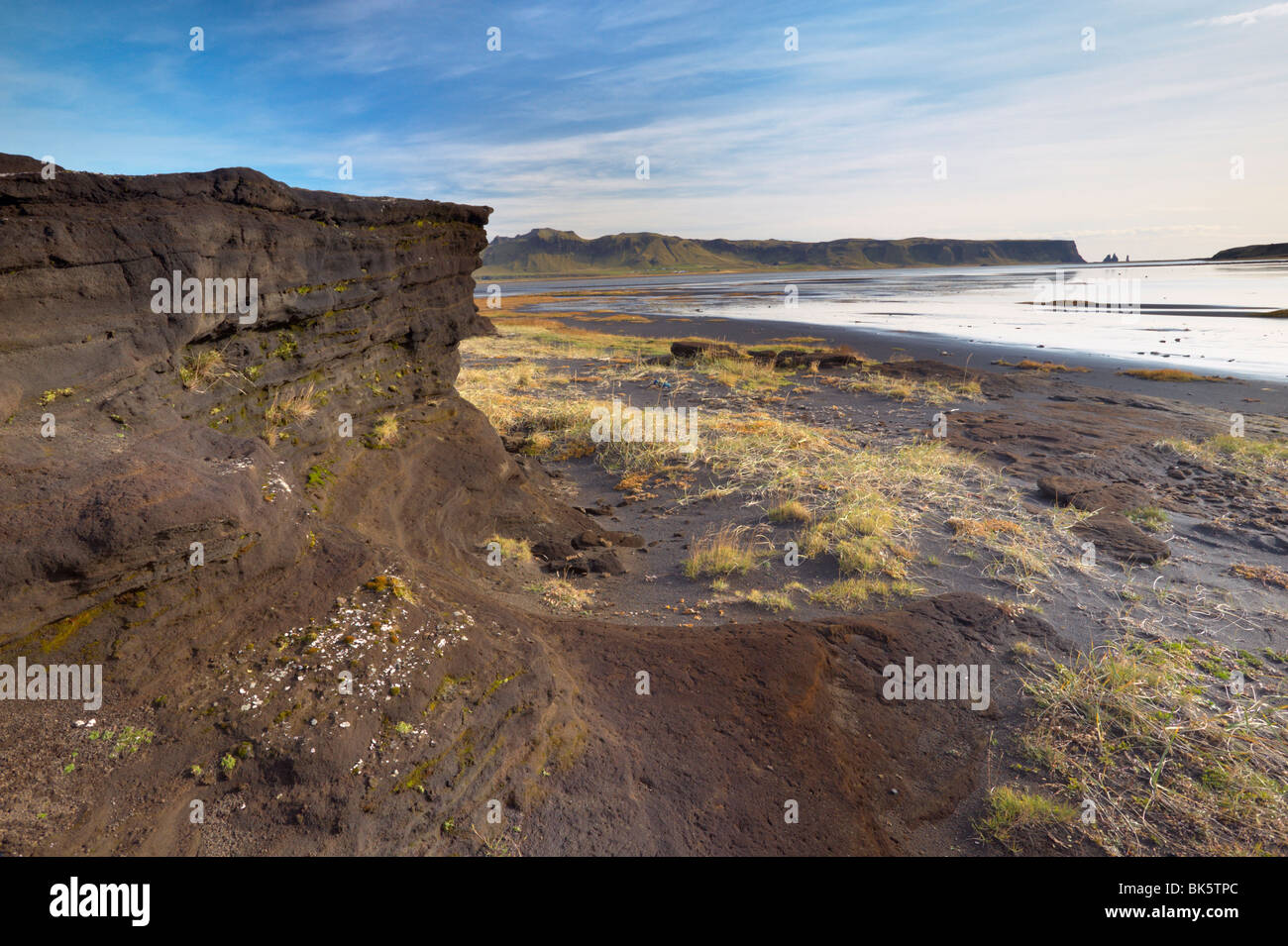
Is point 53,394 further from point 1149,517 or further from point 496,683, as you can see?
point 1149,517

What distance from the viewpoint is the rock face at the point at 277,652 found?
10.7 feet

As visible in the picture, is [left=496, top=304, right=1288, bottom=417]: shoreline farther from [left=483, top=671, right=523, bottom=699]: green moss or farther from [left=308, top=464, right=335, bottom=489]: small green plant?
[left=308, top=464, right=335, bottom=489]: small green plant

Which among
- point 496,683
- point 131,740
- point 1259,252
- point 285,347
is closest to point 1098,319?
point 285,347

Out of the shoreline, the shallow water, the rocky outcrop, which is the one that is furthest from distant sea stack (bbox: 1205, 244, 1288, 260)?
the shoreline

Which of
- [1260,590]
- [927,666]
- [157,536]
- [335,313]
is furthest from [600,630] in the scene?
[1260,590]

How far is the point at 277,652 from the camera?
3.86 metres

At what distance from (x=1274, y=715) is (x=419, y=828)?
642cm

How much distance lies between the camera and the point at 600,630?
5.68 meters

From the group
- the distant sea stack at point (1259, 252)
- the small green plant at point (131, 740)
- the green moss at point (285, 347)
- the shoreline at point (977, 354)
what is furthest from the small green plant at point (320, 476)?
the distant sea stack at point (1259, 252)

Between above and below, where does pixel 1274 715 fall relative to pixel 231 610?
below

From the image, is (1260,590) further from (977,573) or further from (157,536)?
(157,536)

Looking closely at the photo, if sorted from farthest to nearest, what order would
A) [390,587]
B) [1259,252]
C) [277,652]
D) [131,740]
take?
[1259,252] → [390,587] → [277,652] → [131,740]

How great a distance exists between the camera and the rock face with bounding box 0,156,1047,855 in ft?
10.7

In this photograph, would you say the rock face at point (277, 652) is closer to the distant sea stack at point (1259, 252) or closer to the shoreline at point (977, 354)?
the shoreline at point (977, 354)
